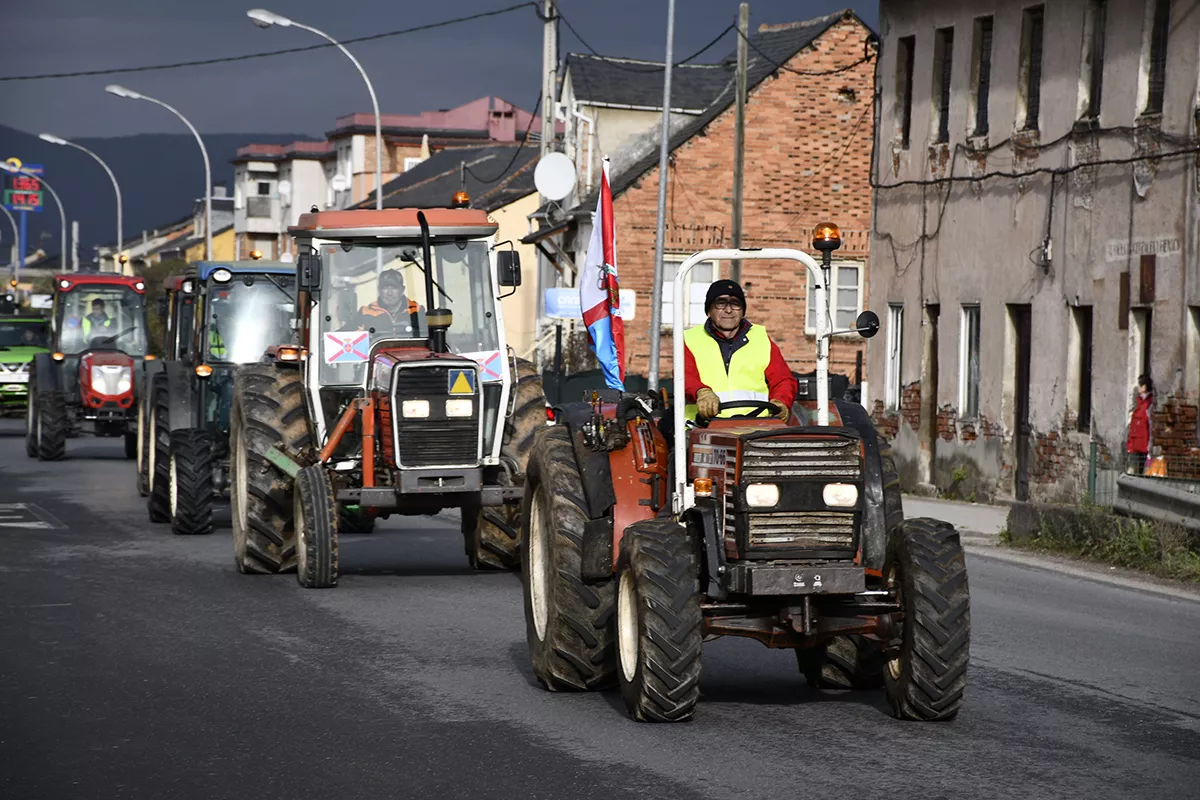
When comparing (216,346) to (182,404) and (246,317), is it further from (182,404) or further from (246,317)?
(182,404)

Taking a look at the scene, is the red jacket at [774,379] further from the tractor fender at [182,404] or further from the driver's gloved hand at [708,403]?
the tractor fender at [182,404]

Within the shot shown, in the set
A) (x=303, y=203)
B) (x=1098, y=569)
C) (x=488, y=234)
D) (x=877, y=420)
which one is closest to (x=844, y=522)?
(x=488, y=234)

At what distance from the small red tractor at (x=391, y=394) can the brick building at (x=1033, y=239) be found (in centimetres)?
806


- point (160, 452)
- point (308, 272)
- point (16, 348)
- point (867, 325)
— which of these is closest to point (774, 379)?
point (867, 325)

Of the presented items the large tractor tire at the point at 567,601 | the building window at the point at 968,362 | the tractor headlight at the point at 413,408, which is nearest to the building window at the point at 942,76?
the building window at the point at 968,362

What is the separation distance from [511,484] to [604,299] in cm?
158

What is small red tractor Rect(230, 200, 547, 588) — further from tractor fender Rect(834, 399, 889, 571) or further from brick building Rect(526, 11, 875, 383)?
brick building Rect(526, 11, 875, 383)

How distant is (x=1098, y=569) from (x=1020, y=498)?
30.7 feet

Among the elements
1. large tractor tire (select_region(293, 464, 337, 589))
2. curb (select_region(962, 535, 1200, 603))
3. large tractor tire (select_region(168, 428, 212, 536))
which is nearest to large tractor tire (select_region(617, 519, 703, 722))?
large tractor tire (select_region(293, 464, 337, 589))

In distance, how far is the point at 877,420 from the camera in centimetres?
3241

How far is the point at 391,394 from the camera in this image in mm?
15031

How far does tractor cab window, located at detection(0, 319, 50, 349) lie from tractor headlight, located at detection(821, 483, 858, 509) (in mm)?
34912

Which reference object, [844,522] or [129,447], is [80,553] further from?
[129,447]

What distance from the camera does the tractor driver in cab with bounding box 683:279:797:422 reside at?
981cm
